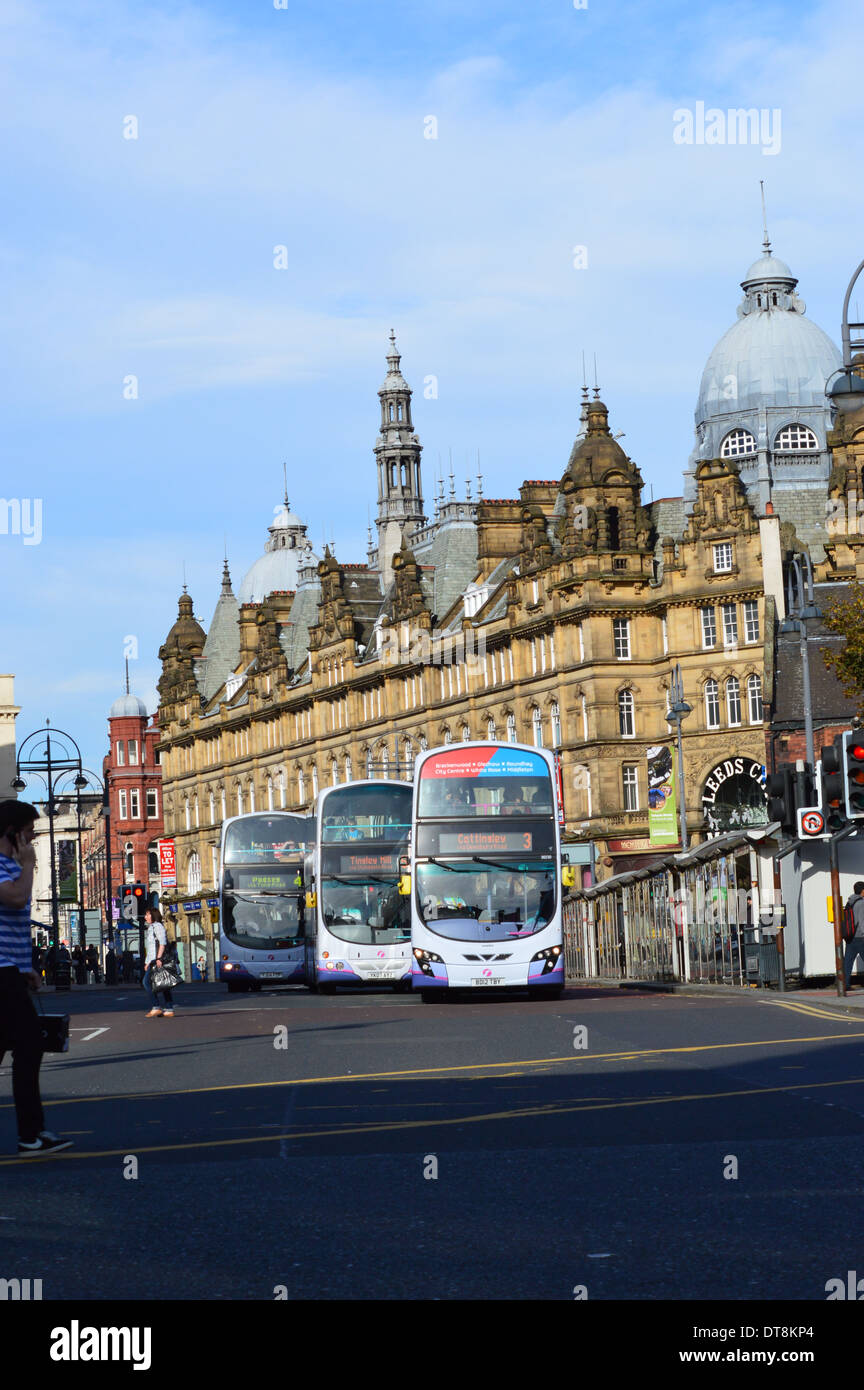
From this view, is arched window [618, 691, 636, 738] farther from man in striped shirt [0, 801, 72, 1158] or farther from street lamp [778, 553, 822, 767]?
man in striped shirt [0, 801, 72, 1158]

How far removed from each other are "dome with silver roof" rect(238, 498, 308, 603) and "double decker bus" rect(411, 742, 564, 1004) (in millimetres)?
108387

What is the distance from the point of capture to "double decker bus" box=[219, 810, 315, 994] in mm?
51344

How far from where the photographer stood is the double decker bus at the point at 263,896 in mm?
51344

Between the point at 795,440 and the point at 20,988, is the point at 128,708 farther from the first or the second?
the point at 20,988

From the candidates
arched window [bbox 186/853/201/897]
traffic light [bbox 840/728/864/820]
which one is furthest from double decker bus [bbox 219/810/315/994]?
arched window [bbox 186/853/201/897]

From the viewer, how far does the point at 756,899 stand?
37.6 meters

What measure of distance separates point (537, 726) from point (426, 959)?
4959 centimetres

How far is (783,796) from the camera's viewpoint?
2956 cm

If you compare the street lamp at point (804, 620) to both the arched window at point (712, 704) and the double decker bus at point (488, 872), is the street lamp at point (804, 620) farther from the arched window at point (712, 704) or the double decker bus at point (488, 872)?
the double decker bus at point (488, 872)

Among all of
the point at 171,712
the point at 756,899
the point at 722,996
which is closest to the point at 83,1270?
the point at 722,996

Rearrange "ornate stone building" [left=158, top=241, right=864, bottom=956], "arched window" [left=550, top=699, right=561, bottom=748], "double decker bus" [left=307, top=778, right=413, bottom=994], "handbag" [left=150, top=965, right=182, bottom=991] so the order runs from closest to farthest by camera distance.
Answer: "handbag" [left=150, top=965, right=182, bottom=991], "double decker bus" [left=307, top=778, right=413, bottom=994], "ornate stone building" [left=158, top=241, right=864, bottom=956], "arched window" [left=550, top=699, right=561, bottom=748]

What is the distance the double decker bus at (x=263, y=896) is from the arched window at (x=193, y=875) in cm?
7939

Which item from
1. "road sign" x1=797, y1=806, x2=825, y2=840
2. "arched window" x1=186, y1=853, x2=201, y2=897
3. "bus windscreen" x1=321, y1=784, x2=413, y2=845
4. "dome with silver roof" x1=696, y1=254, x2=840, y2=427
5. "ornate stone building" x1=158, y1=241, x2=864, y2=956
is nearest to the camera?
"road sign" x1=797, y1=806, x2=825, y2=840

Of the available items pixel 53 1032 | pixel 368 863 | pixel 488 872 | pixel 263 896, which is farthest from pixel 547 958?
pixel 53 1032
